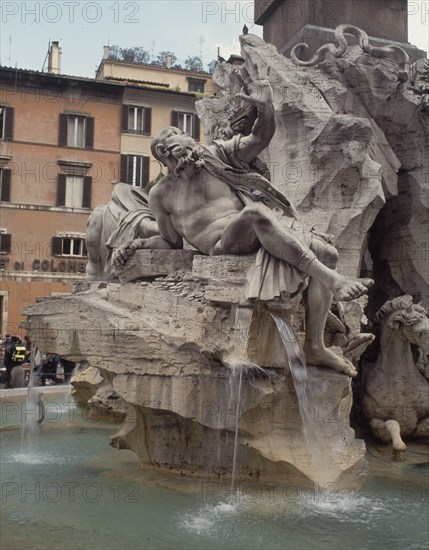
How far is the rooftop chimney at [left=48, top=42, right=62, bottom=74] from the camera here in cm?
2762

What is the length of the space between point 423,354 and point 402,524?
2472 mm

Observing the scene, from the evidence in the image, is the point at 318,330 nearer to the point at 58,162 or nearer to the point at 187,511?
the point at 187,511

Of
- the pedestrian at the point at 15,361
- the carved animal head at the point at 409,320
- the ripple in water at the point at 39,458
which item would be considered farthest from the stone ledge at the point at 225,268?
the pedestrian at the point at 15,361

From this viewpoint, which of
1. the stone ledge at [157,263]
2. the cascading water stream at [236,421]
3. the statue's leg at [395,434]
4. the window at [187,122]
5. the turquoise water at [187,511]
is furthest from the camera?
the window at [187,122]

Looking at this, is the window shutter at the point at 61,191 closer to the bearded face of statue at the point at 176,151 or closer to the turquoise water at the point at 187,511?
the turquoise water at the point at 187,511

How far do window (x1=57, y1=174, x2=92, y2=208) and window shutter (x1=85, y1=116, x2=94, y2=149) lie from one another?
1.21 metres

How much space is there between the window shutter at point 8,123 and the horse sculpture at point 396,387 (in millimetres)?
20229

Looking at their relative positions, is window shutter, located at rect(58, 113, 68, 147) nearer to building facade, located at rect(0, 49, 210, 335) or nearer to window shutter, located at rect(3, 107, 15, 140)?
building facade, located at rect(0, 49, 210, 335)

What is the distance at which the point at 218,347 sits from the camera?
16.1 feet

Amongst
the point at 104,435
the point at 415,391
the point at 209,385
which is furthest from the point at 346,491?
the point at 104,435

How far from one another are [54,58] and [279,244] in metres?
25.2

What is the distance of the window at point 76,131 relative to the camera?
25.1 meters

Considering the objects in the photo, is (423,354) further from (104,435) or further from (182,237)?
(104,435)

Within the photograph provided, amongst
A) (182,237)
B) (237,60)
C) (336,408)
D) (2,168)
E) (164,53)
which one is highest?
(164,53)
